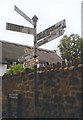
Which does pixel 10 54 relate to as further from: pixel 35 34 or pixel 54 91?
pixel 54 91

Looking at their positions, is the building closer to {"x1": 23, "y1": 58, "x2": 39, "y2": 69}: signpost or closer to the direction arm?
{"x1": 23, "y1": 58, "x2": 39, "y2": 69}: signpost

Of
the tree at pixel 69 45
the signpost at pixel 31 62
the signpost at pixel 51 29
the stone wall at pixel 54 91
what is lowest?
the stone wall at pixel 54 91

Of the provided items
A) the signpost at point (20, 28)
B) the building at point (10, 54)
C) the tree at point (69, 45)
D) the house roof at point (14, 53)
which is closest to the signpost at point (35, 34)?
the signpost at point (20, 28)

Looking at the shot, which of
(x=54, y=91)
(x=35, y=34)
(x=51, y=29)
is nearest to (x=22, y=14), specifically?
(x=35, y=34)

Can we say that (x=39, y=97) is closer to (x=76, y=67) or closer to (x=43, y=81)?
(x=43, y=81)

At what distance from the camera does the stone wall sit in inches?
286

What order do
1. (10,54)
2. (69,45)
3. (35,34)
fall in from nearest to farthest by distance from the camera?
(35,34)
(10,54)
(69,45)

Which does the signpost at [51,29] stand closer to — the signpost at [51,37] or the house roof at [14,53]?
the signpost at [51,37]

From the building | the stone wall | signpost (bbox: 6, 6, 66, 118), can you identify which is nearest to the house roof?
the building

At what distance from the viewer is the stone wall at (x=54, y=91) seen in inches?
286

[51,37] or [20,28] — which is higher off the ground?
[20,28]

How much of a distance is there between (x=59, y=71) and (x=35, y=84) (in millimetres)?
825

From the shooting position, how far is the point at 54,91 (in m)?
7.97

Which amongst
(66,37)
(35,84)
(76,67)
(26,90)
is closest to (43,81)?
(35,84)
